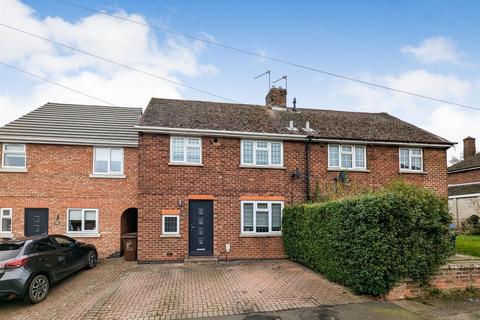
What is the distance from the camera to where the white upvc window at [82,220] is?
12578mm

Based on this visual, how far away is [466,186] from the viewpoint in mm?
24281

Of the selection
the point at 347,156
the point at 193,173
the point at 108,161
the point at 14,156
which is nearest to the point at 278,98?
the point at 347,156

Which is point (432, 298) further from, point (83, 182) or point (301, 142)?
point (83, 182)

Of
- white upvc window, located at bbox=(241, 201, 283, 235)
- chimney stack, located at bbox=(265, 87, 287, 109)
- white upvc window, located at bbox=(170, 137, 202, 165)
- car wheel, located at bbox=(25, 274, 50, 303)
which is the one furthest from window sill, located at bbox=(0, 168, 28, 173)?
chimney stack, located at bbox=(265, 87, 287, 109)

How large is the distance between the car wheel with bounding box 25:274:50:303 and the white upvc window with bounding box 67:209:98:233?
487 centimetres

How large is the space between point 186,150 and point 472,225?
64.2 ft

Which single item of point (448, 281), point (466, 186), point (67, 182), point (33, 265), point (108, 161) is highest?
point (108, 161)

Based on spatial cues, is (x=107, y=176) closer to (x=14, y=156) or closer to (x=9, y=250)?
(x=14, y=156)

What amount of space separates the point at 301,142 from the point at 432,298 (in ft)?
23.4

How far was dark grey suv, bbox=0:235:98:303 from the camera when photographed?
696 cm

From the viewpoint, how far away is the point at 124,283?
28.8 feet

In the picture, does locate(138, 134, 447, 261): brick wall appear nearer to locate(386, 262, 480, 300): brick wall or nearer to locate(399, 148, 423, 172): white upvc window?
locate(399, 148, 423, 172): white upvc window

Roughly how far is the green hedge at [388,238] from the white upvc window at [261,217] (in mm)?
4345

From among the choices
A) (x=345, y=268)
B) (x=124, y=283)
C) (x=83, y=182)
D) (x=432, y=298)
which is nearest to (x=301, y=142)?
(x=345, y=268)
